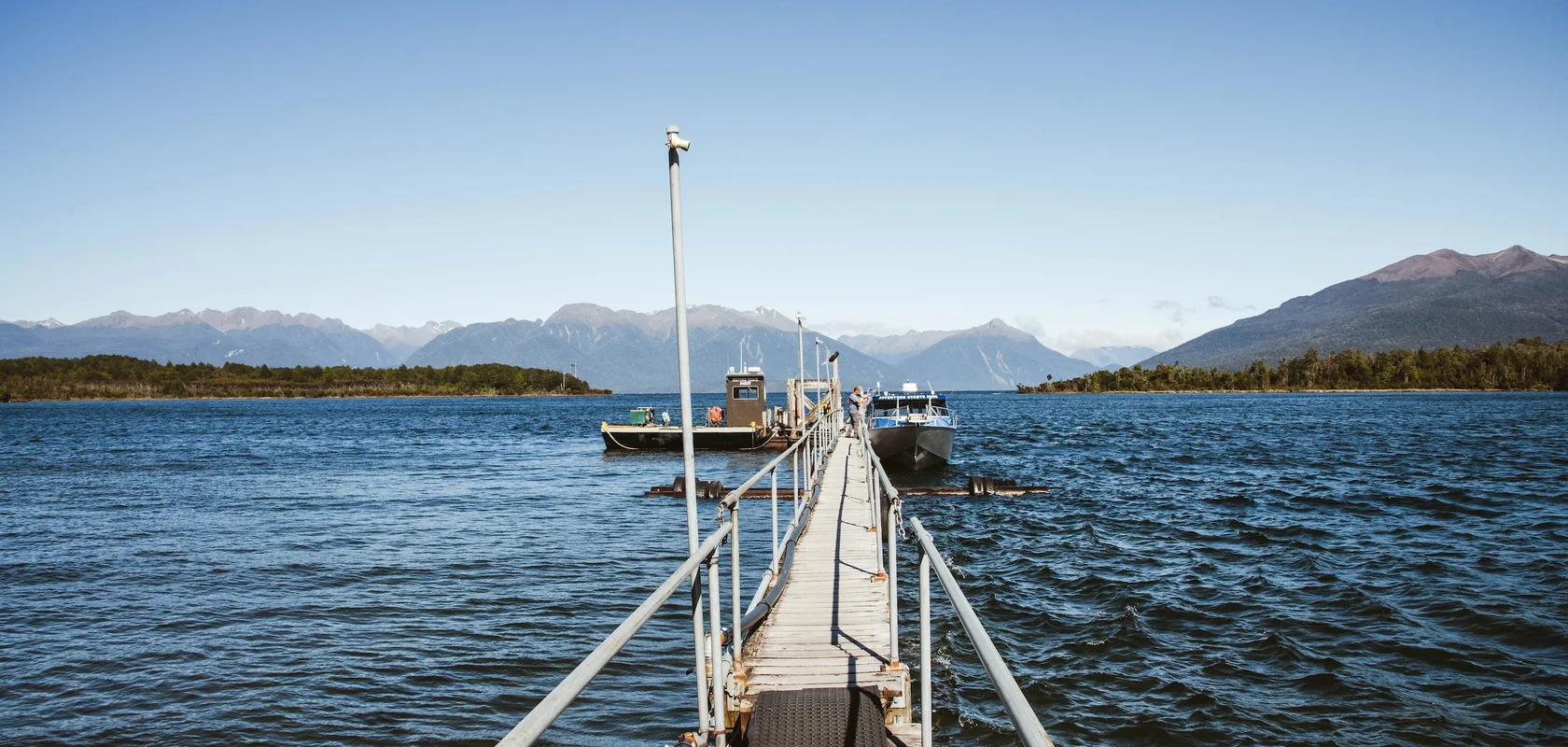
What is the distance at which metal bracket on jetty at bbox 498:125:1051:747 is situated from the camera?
3851mm

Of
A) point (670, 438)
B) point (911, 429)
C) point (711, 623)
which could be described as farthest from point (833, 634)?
point (670, 438)

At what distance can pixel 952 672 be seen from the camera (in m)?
10.9

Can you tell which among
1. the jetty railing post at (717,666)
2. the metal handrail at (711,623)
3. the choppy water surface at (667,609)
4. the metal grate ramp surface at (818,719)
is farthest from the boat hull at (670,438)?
the jetty railing post at (717,666)

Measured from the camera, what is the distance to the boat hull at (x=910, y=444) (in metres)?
32.9

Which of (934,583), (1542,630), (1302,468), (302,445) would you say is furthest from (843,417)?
(1542,630)

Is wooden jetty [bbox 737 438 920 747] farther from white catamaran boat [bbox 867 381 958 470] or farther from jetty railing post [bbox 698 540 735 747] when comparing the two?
white catamaran boat [bbox 867 381 958 470]

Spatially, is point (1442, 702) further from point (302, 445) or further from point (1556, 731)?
point (302, 445)

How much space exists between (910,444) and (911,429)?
28.0 inches

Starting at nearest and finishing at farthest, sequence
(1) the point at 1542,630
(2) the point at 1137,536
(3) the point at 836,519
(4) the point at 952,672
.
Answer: (4) the point at 952,672 < (1) the point at 1542,630 < (3) the point at 836,519 < (2) the point at 1137,536

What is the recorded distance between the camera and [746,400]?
4794cm

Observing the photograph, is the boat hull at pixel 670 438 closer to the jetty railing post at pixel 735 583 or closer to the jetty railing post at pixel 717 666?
the jetty railing post at pixel 735 583

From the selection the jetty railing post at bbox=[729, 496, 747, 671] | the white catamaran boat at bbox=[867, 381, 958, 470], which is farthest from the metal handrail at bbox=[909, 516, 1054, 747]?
the white catamaran boat at bbox=[867, 381, 958, 470]

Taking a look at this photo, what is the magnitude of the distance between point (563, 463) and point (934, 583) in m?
30.1

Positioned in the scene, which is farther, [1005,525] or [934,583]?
[1005,525]
